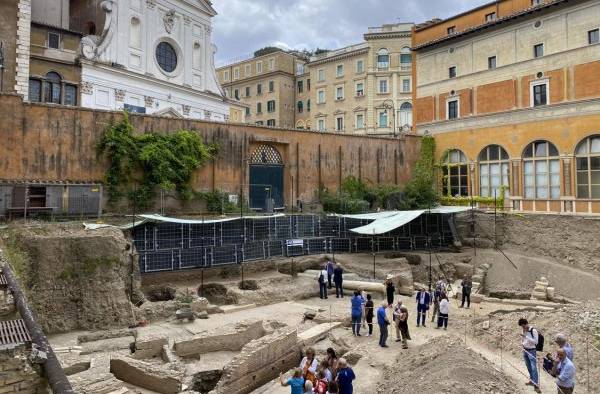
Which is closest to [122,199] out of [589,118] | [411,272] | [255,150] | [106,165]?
[106,165]

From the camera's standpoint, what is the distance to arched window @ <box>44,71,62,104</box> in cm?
3159

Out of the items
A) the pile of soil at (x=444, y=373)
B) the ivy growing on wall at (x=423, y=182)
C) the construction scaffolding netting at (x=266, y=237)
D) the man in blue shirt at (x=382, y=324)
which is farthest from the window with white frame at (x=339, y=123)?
the pile of soil at (x=444, y=373)

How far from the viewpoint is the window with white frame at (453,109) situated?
114 feet

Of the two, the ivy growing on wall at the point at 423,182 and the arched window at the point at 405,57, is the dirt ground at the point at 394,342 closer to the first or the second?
the ivy growing on wall at the point at 423,182

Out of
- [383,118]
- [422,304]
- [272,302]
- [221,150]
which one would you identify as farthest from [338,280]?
[383,118]

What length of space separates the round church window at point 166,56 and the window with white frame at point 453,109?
21993 mm

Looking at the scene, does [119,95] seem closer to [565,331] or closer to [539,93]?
[539,93]

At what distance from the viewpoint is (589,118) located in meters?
27.9

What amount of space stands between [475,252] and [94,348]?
2144cm

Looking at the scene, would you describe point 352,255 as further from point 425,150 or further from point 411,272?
point 425,150

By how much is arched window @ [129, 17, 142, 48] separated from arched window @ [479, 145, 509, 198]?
2666 centimetres

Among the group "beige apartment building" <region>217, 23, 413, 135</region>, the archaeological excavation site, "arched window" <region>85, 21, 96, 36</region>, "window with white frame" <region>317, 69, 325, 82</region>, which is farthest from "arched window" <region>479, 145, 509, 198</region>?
"arched window" <region>85, 21, 96, 36</region>

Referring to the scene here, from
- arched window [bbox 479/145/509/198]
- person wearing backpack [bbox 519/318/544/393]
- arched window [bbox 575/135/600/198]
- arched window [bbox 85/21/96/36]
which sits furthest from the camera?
arched window [bbox 85/21/96/36]

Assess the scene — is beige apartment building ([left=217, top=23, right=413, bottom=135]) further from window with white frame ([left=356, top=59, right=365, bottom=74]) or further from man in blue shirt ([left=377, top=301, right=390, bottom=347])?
man in blue shirt ([left=377, top=301, right=390, bottom=347])
